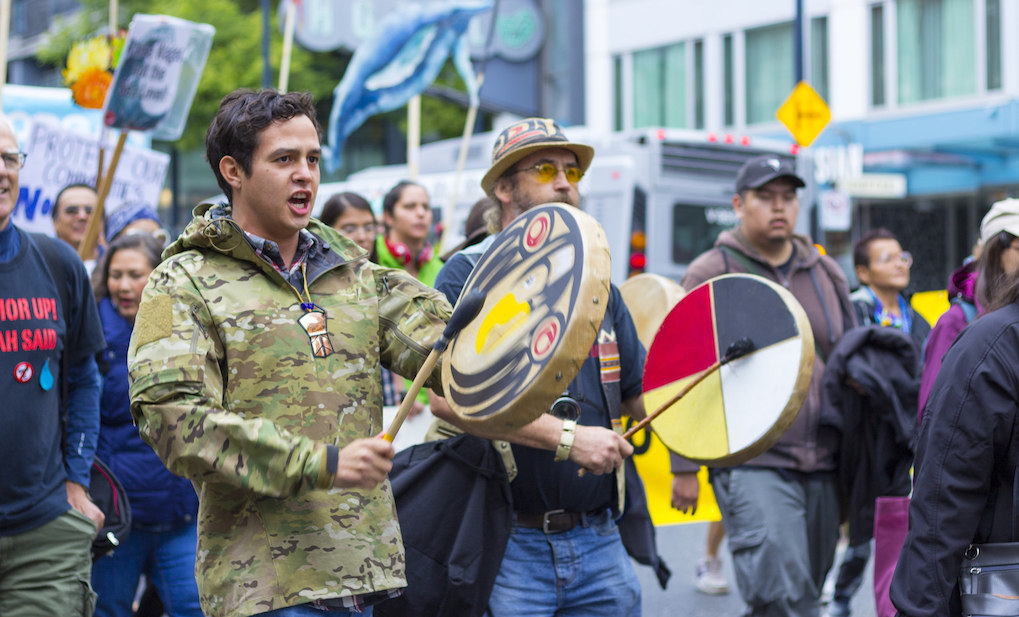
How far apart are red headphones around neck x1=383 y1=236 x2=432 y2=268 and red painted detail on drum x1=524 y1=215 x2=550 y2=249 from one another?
13.3 ft

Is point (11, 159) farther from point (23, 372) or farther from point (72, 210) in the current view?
point (72, 210)

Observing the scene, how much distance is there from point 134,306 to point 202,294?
2.42m

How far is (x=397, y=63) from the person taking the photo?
10344 millimetres

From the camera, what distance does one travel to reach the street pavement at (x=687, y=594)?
21.7 ft

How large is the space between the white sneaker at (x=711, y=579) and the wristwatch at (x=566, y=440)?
13.7 ft

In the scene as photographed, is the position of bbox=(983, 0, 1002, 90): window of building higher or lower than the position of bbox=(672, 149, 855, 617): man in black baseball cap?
higher

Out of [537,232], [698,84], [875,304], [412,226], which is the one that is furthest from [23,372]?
[698,84]

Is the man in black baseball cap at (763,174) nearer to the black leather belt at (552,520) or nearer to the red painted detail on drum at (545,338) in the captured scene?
the black leather belt at (552,520)

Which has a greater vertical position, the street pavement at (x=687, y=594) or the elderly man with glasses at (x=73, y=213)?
the elderly man with glasses at (x=73, y=213)

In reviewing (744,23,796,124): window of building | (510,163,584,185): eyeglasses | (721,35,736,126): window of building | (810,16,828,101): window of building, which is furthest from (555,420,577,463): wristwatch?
(721,35,736,126): window of building

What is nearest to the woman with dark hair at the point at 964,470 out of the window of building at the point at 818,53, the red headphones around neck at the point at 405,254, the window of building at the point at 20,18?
the red headphones around neck at the point at 405,254

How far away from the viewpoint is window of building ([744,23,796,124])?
77.5ft

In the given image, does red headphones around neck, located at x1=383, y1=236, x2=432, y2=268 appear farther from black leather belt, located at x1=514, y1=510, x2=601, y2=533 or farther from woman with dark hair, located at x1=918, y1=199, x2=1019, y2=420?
woman with dark hair, located at x1=918, y1=199, x2=1019, y2=420

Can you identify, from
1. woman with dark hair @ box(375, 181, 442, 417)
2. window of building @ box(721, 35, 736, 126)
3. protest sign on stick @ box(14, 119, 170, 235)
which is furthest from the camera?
window of building @ box(721, 35, 736, 126)
